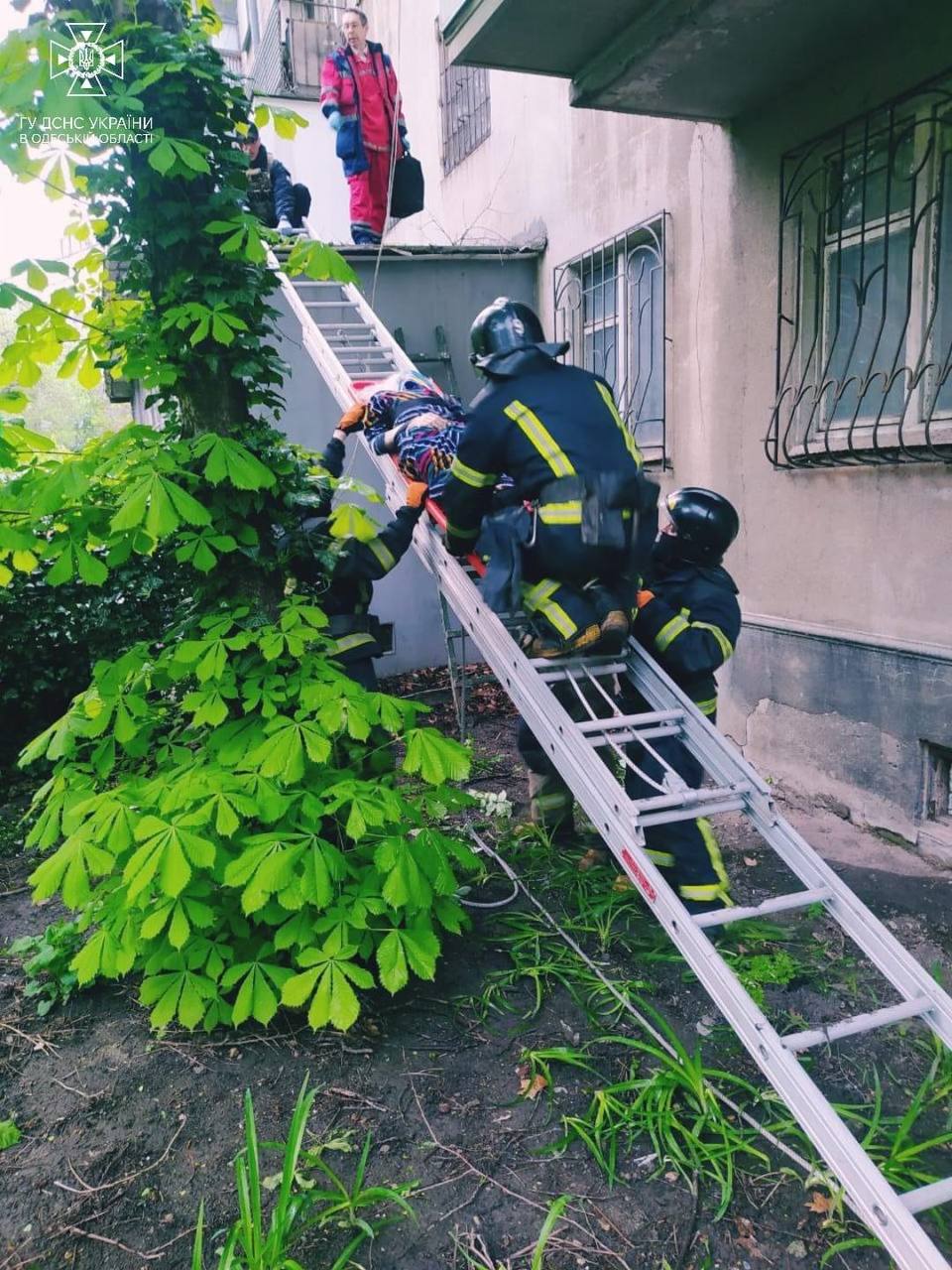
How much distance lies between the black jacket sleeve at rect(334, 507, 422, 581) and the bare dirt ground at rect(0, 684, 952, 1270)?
1.51 m

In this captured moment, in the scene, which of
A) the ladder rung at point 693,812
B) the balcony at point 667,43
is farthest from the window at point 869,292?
the ladder rung at point 693,812

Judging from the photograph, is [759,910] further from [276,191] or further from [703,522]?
[276,191]

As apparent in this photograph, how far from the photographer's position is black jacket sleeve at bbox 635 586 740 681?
3.28m

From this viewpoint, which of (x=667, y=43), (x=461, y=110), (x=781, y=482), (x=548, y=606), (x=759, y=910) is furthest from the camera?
(x=461, y=110)

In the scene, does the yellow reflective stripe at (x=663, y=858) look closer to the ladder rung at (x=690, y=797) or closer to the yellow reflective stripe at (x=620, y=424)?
the ladder rung at (x=690, y=797)

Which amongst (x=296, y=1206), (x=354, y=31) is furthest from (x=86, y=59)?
(x=354, y=31)

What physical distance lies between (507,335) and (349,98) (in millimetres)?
5140

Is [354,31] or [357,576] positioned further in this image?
[354,31]

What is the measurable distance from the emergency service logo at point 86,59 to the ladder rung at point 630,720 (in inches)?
96.5

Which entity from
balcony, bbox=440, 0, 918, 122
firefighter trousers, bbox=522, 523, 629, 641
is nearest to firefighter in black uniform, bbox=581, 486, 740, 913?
firefighter trousers, bbox=522, 523, 629, 641

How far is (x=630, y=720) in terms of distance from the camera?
294cm

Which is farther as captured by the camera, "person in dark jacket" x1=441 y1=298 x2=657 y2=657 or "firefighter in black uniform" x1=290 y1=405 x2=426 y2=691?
"firefighter in black uniform" x1=290 y1=405 x2=426 y2=691

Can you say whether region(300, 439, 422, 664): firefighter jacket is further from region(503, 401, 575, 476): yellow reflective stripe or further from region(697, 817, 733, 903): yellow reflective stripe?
region(697, 817, 733, 903): yellow reflective stripe

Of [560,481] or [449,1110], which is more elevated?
[560,481]
